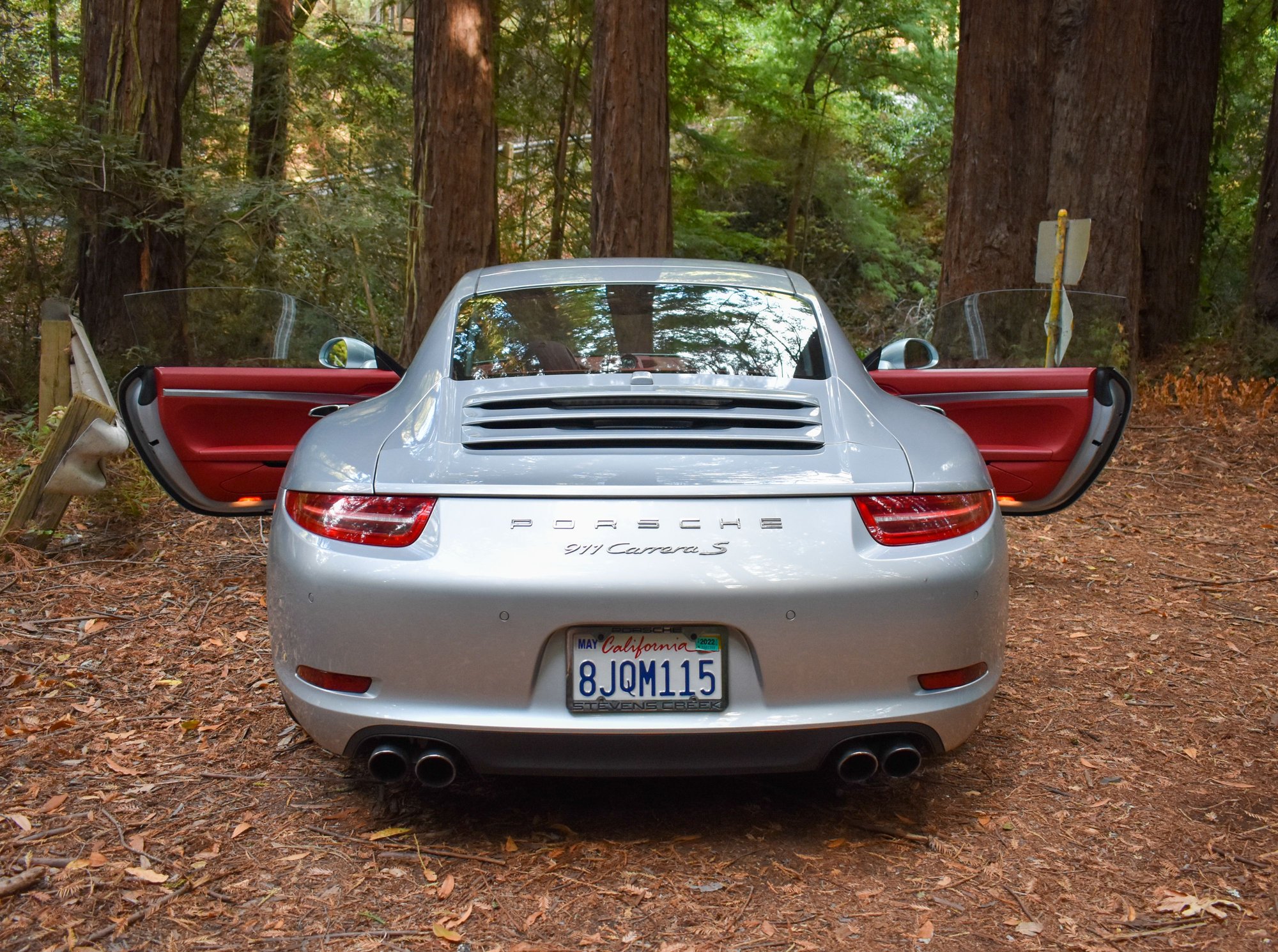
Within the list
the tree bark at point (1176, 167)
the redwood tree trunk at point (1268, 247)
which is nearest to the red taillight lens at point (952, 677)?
the redwood tree trunk at point (1268, 247)

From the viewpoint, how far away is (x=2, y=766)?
3.66m

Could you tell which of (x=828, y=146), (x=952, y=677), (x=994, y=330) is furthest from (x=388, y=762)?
(x=828, y=146)

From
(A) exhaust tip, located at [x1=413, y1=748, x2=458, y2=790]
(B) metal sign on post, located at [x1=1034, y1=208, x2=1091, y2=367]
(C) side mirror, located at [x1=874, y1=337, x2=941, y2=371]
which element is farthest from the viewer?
(B) metal sign on post, located at [x1=1034, y1=208, x2=1091, y2=367]

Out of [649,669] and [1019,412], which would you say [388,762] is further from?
[1019,412]

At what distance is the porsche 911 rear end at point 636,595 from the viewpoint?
2768mm

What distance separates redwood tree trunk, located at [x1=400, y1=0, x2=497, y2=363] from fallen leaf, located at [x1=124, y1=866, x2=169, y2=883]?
7.49m

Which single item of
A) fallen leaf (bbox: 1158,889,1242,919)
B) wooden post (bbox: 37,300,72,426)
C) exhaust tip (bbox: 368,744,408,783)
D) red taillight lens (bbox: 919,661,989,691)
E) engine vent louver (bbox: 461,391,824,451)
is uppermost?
engine vent louver (bbox: 461,391,824,451)

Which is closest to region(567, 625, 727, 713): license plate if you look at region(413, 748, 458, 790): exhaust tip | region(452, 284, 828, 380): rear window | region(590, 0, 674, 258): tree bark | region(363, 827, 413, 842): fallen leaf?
region(413, 748, 458, 790): exhaust tip

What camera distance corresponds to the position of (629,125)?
30.6 ft

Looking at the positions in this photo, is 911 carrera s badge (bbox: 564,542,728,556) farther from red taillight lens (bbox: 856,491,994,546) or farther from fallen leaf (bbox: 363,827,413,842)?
fallen leaf (bbox: 363,827,413,842)

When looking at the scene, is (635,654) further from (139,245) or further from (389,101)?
(389,101)

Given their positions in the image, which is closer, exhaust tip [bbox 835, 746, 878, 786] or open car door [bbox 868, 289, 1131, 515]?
exhaust tip [bbox 835, 746, 878, 786]

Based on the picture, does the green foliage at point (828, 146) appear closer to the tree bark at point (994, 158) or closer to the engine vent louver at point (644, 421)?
the tree bark at point (994, 158)

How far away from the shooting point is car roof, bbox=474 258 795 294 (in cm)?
399
